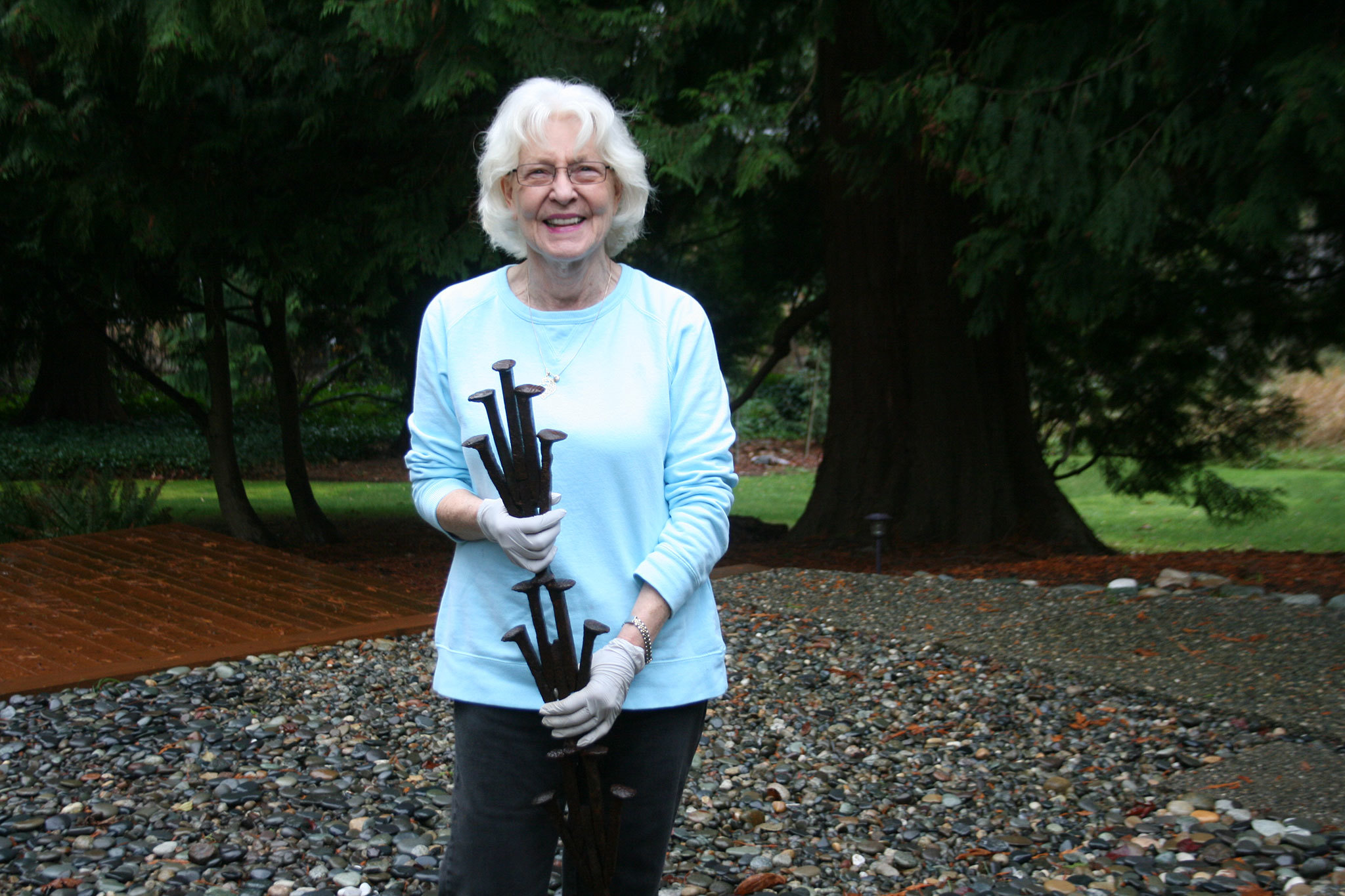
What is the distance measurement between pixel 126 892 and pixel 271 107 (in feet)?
13.5

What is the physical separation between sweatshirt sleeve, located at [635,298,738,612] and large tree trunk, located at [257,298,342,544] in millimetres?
7161

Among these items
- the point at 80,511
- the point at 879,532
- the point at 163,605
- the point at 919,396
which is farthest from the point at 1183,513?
the point at 163,605

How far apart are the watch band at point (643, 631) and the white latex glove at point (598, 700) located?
27mm

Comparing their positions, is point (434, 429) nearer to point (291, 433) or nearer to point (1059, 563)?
point (1059, 563)

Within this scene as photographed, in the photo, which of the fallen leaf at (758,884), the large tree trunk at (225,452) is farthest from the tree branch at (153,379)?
the fallen leaf at (758,884)

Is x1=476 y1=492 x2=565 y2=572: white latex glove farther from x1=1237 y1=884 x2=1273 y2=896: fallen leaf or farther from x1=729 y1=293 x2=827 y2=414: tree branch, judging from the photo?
x1=729 y1=293 x2=827 y2=414: tree branch

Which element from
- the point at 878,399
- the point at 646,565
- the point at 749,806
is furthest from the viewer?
the point at 878,399

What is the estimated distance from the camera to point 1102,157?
4.75 m

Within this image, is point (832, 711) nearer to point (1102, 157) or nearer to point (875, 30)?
point (1102, 157)

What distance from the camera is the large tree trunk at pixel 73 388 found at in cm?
1756

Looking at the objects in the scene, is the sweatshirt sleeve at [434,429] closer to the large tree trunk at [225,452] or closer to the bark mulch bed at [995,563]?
the bark mulch bed at [995,563]

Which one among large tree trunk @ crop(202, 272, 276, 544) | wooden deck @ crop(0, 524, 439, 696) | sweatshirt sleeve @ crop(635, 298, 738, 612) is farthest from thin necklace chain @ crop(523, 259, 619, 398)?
large tree trunk @ crop(202, 272, 276, 544)

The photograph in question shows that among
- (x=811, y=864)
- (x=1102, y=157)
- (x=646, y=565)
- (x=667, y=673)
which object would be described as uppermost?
(x=1102, y=157)

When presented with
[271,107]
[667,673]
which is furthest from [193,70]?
[667,673]
